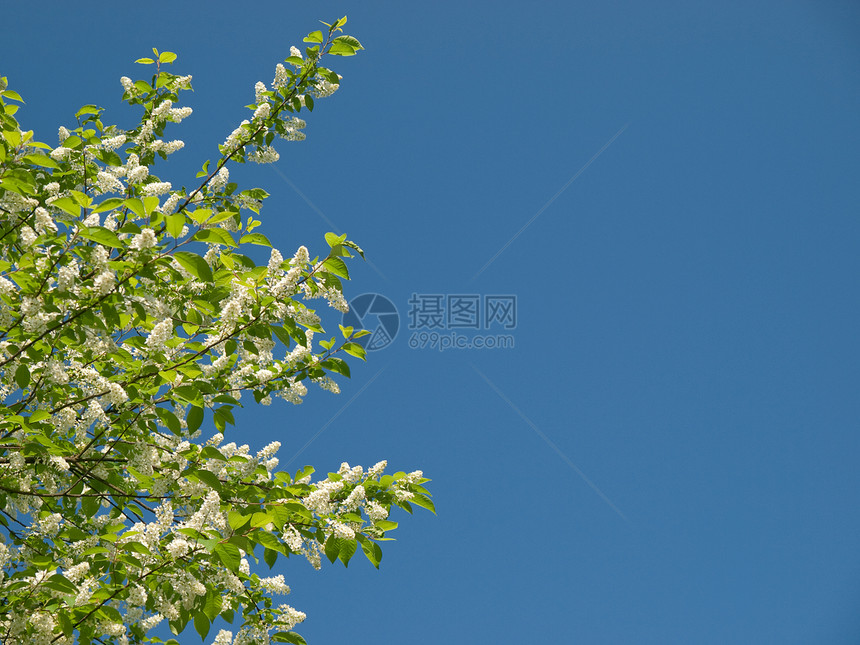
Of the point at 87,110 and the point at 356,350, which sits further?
the point at 87,110

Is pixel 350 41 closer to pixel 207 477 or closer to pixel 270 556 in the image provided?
pixel 207 477

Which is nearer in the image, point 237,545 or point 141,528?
point 237,545

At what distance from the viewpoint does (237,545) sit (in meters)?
2.55

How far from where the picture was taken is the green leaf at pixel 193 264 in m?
2.53

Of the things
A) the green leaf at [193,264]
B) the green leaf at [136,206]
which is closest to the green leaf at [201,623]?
the green leaf at [193,264]

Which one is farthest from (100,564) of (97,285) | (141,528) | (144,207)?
(144,207)

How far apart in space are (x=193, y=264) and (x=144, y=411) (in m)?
0.90

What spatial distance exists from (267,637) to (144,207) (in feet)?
7.18

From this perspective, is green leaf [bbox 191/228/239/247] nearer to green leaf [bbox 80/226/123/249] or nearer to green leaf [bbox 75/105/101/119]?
green leaf [bbox 80/226/123/249]

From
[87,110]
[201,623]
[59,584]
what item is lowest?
[59,584]

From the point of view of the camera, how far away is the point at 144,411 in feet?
9.80

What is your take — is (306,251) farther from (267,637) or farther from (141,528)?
(267,637)

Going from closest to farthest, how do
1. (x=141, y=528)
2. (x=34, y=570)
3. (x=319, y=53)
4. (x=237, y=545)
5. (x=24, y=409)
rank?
(x=237, y=545) < (x=141, y=528) < (x=34, y=570) < (x=24, y=409) < (x=319, y=53)

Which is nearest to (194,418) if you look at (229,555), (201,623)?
(229,555)
